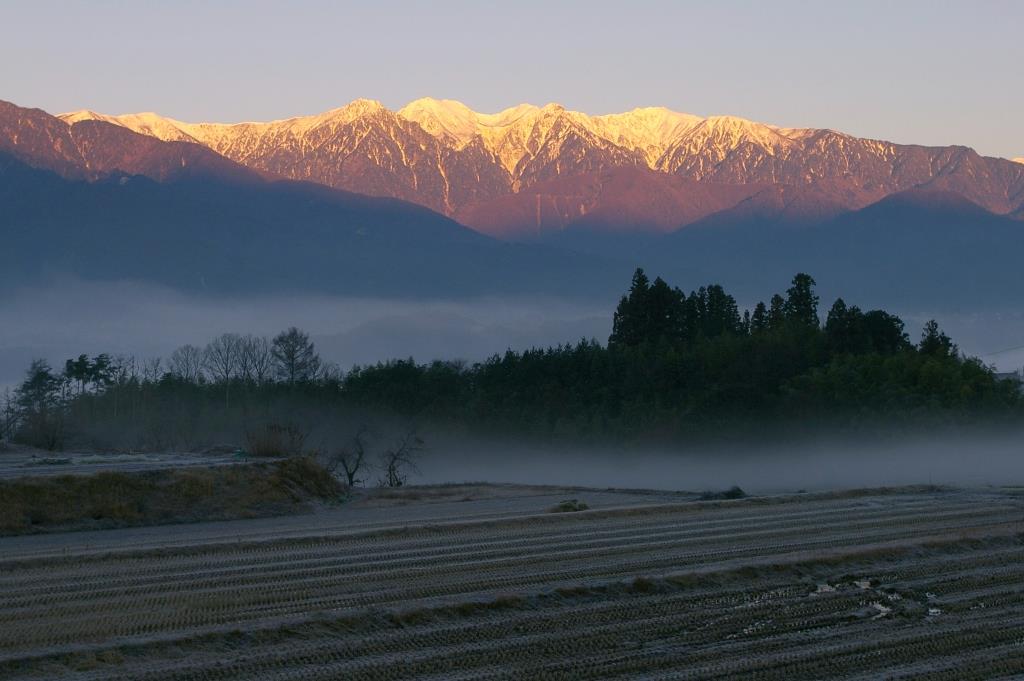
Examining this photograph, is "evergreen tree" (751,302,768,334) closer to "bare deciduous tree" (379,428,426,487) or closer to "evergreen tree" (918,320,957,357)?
"evergreen tree" (918,320,957,357)

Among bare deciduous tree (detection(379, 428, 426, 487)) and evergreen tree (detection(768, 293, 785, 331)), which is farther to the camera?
evergreen tree (detection(768, 293, 785, 331))

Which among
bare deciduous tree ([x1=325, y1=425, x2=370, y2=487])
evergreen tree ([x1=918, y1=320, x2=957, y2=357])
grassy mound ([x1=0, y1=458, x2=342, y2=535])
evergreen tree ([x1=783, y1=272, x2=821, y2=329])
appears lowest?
grassy mound ([x1=0, y1=458, x2=342, y2=535])

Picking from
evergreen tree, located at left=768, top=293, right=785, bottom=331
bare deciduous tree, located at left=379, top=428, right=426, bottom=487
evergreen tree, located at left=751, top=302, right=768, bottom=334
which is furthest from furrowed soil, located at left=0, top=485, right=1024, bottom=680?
evergreen tree, located at left=751, top=302, right=768, bottom=334

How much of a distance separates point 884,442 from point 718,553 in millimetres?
54264

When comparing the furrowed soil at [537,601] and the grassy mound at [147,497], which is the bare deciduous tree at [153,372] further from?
the furrowed soil at [537,601]

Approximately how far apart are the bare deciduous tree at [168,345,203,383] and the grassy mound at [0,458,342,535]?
68.1 metres

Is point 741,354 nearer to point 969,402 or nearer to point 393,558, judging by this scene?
point 969,402

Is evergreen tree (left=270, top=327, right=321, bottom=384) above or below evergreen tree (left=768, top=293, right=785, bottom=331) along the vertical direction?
below

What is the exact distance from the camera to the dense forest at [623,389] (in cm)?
7675

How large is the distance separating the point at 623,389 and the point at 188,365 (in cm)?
4643

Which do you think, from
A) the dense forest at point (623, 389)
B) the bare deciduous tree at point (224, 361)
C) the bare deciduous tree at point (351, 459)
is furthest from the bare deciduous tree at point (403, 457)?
the bare deciduous tree at point (224, 361)

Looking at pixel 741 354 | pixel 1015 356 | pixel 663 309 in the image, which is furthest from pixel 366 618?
pixel 1015 356

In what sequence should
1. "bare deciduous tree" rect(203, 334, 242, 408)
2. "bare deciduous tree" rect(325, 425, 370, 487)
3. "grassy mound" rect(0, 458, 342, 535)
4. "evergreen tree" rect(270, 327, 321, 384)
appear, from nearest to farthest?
"grassy mound" rect(0, 458, 342, 535), "bare deciduous tree" rect(325, 425, 370, 487), "evergreen tree" rect(270, 327, 321, 384), "bare deciduous tree" rect(203, 334, 242, 408)

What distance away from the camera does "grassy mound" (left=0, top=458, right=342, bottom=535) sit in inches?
1314
